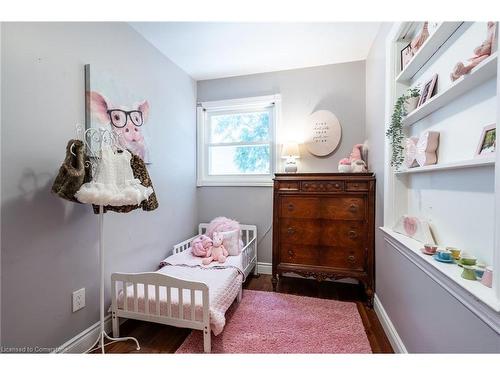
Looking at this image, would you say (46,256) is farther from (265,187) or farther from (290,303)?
(265,187)

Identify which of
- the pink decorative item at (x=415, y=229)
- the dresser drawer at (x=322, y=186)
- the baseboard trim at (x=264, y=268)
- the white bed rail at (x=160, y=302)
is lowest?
the baseboard trim at (x=264, y=268)

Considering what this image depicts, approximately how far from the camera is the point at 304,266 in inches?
82.4

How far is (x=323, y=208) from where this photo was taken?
6.73ft

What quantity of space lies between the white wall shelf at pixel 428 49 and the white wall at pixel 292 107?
0.95m

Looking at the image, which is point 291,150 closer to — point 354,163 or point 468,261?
point 354,163

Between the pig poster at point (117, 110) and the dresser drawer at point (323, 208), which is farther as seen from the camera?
the dresser drawer at point (323, 208)

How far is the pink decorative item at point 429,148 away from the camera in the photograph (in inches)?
46.0

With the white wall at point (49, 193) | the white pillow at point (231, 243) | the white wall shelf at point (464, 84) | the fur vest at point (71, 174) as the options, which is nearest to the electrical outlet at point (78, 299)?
the white wall at point (49, 193)

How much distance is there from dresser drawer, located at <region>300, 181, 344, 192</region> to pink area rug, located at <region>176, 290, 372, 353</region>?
1061 millimetres

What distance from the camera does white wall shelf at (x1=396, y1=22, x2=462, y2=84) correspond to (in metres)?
1.03

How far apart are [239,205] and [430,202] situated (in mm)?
1937

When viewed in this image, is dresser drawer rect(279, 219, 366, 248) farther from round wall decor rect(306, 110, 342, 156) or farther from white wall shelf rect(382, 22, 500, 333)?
round wall decor rect(306, 110, 342, 156)

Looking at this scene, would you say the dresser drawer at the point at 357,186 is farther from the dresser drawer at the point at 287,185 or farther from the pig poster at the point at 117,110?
the pig poster at the point at 117,110

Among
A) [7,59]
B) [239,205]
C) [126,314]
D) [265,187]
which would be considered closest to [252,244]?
[239,205]
